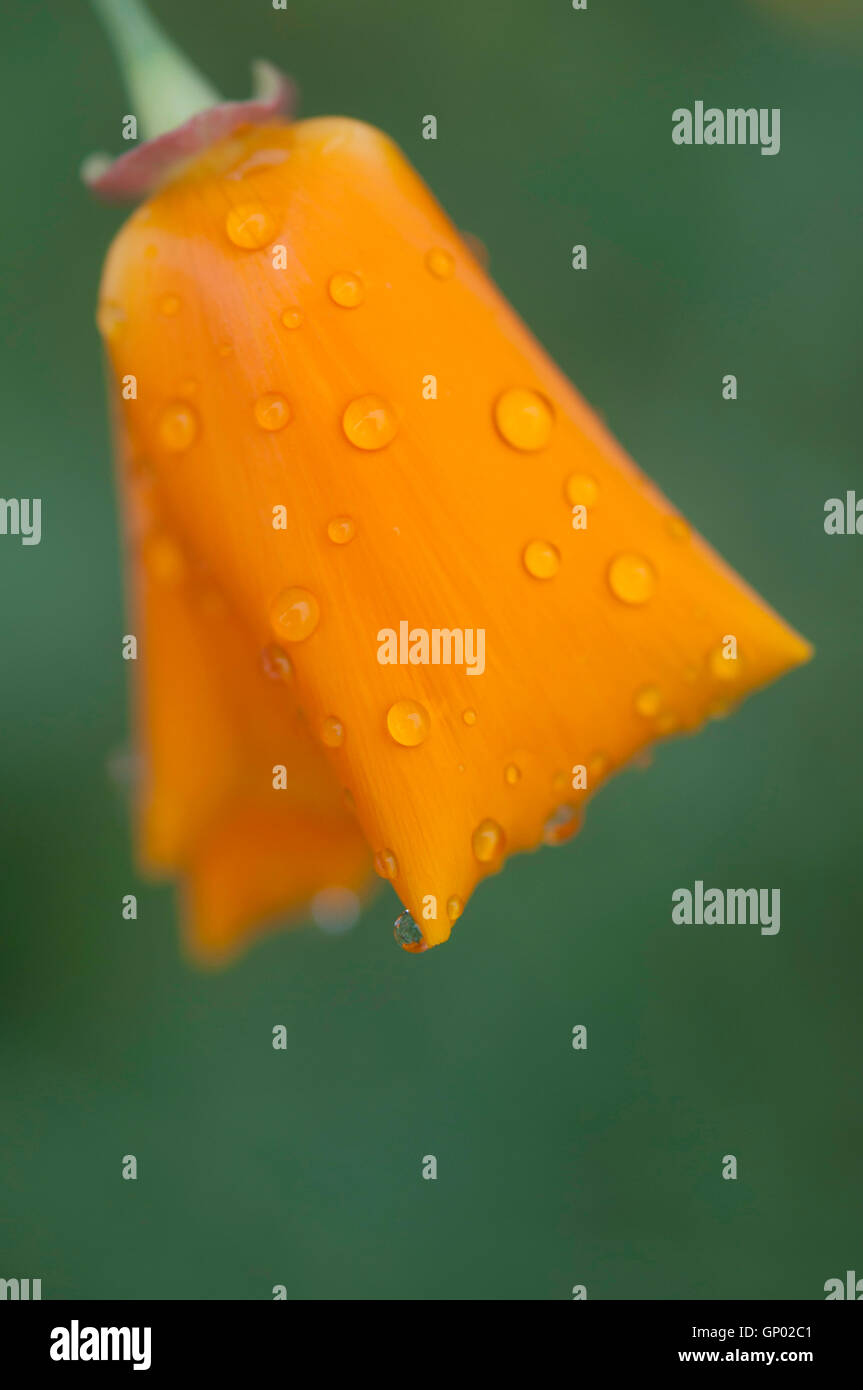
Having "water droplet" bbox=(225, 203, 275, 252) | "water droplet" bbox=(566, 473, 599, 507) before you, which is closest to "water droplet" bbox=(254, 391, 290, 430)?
"water droplet" bbox=(225, 203, 275, 252)

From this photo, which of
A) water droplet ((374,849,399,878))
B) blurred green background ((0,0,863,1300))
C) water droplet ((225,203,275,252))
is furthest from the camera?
blurred green background ((0,0,863,1300))

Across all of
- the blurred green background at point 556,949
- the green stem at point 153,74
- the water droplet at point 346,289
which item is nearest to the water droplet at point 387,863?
the water droplet at point 346,289

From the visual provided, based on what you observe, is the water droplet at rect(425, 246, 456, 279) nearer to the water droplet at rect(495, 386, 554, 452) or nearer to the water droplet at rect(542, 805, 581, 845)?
the water droplet at rect(495, 386, 554, 452)

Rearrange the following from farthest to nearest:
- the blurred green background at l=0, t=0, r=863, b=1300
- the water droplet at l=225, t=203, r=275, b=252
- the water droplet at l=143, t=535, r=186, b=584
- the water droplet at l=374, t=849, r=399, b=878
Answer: the blurred green background at l=0, t=0, r=863, b=1300, the water droplet at l=143, t=535, r=186, b=584, the water droplet at l=225, t=203, r=275, b=252, the water droplet at l=374, t=849, r=399, b=878

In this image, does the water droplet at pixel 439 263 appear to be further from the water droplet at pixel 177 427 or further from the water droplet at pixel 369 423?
the water droplet at pixel 177 427

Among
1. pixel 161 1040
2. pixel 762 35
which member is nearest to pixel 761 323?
pixel 762 35

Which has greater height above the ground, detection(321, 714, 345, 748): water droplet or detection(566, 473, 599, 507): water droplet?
detection(566, 473, 599, 507): water droplet

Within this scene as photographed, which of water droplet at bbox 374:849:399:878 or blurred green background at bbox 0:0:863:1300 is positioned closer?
water droplet at bbox 374:849:399:878

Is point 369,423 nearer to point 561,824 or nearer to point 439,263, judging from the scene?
point 439,263

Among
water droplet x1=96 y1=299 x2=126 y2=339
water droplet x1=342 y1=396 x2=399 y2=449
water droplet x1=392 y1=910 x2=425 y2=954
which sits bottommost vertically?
water droplet x1=392 y1=910 x2=425 y2=954
